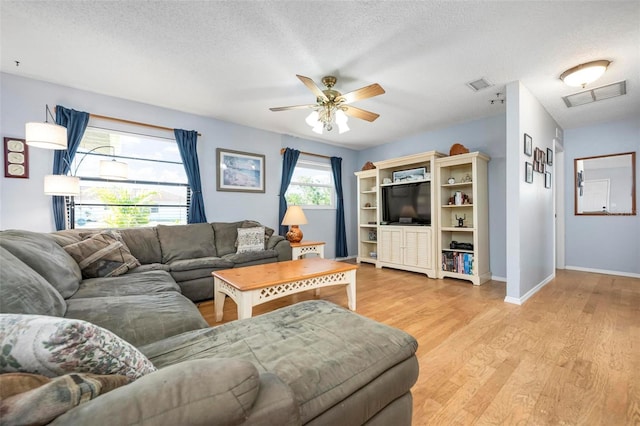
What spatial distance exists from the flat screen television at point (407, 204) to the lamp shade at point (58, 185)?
4.30 meters

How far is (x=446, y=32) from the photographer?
2115 millimetres

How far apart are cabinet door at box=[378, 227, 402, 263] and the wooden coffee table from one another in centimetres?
209

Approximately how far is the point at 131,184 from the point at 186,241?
105 cm

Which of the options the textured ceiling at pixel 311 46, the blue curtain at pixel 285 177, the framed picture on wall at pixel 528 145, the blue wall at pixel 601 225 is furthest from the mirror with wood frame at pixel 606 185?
the blue curtain at pixel 285 177

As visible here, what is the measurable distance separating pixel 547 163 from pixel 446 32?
280cm

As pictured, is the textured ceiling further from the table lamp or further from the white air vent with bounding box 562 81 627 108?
the table lamp

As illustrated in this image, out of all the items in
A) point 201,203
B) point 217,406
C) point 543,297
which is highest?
point 201,203

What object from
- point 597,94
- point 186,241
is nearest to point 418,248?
point 597,94

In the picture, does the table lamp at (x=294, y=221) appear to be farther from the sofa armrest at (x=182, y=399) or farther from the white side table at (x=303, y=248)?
the sofa armrest at (x=182, y=399)

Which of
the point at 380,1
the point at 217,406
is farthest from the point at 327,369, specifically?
the point at 380,1

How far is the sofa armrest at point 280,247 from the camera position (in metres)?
3.78

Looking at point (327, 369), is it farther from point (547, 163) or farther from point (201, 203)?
point (547, 163)

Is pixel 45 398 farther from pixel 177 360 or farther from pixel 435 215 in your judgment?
pixel 435 215

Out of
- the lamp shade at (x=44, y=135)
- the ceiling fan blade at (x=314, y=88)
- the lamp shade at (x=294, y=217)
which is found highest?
the ceiling fan blade at (x=314, y=88)
